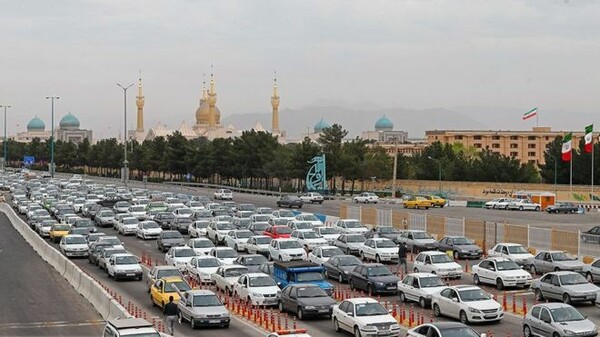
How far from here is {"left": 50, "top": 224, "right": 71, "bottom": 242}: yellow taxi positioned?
53.7 meters

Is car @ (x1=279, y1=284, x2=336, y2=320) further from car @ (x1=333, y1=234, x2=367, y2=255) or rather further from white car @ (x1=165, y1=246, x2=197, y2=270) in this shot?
car @ (x1=333, y1=234, x2=367, y2=255)

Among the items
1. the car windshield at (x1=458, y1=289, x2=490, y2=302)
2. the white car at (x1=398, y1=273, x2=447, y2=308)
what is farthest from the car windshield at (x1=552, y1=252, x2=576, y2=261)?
the car windshield at (x1=458, y1=289, x2=490, y2=302)

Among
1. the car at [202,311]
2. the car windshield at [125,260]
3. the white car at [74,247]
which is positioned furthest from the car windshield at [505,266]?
the white car at [74,247]

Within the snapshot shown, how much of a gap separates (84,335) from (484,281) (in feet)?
48.1

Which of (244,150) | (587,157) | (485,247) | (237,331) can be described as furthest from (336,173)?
(237,331)

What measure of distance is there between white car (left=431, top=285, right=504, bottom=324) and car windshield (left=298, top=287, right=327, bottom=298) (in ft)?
11.3

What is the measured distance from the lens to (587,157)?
345 ft

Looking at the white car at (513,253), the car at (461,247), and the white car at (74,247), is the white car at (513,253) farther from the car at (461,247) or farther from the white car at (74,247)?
the white car at (74,247)

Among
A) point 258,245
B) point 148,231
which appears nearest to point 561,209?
point 148,231

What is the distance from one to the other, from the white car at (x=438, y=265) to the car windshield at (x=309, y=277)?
19.9 ft

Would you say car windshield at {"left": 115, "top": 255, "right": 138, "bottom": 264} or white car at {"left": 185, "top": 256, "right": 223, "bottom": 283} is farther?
car windshield at {"left": 115, "top": 255, "right": 138, "bottom": 264}

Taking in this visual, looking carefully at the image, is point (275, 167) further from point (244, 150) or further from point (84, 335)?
point (84, 335)

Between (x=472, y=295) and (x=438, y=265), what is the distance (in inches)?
340

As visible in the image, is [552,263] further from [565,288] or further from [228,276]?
[228,276]
